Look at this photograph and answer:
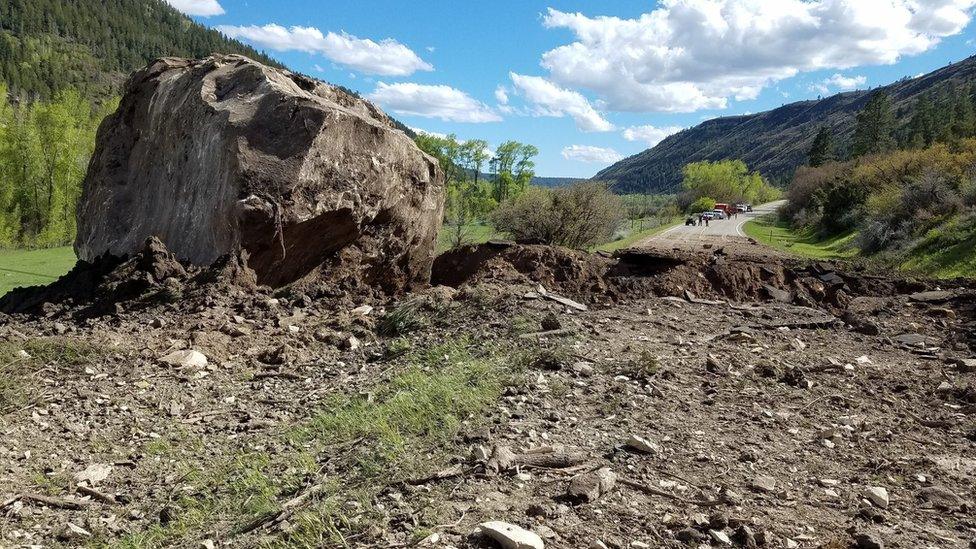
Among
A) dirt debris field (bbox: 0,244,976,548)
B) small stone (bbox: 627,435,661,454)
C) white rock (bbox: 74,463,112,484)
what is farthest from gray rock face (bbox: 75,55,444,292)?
small stone (bbox: 627,435,661,454)

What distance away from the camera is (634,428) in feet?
12.4

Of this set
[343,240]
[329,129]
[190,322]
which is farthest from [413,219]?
[190,322]

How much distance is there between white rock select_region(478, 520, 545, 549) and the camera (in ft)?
7.68

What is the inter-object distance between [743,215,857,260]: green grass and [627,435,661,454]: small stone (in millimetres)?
20669

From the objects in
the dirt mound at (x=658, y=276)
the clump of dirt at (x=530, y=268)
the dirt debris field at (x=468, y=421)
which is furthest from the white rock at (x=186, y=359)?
the dirt mound at (x=658, y=276)

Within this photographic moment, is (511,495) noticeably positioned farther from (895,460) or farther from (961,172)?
(961,172)

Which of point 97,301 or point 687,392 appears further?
point 97,301

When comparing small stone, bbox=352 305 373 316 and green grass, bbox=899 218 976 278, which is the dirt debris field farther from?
green grass, bbox=899 218 976 278

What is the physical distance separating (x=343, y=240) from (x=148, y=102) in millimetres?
3438

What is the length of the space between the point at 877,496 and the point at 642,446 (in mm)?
1082

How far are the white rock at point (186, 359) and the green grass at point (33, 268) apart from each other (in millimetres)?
6952

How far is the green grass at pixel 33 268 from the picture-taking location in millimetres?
11242

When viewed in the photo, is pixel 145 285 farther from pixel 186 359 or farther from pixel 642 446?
pixel 642 446

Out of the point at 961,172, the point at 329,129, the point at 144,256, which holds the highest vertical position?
the point at 961,172
